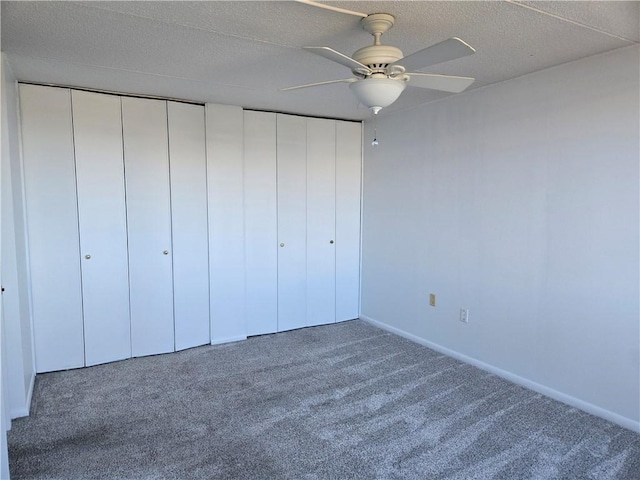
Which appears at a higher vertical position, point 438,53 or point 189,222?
point 438,53

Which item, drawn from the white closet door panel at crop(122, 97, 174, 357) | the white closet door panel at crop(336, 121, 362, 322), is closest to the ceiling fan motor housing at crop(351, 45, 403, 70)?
the white closet door panel at crop(122, 97, 174, 357)

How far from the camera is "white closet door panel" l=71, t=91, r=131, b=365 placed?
3240mm

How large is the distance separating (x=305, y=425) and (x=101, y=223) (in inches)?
86.7

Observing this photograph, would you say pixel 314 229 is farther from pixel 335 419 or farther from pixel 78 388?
pixel 78 388

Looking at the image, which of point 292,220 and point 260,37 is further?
point 292,220

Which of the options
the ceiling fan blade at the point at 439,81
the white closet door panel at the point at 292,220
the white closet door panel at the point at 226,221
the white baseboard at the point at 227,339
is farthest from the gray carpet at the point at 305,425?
the ceiling fan blade at the point at 439,81

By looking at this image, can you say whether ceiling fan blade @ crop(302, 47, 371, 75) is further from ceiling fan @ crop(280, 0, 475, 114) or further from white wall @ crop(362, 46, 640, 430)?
white wall @ crop(362, 46, 640, 430)

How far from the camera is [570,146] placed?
8.78 ft

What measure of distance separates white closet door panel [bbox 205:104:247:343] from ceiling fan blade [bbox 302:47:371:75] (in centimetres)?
213

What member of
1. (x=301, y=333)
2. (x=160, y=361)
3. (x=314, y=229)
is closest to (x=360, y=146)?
(x=314, y=229)

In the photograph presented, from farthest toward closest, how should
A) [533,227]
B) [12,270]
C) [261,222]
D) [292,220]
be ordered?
[292,220]
[261,222]
[533,227]
[12,270]

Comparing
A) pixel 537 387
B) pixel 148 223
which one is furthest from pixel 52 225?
pixel 537 387

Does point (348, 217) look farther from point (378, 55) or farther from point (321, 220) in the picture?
point (378, 55)

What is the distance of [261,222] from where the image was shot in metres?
4.08
